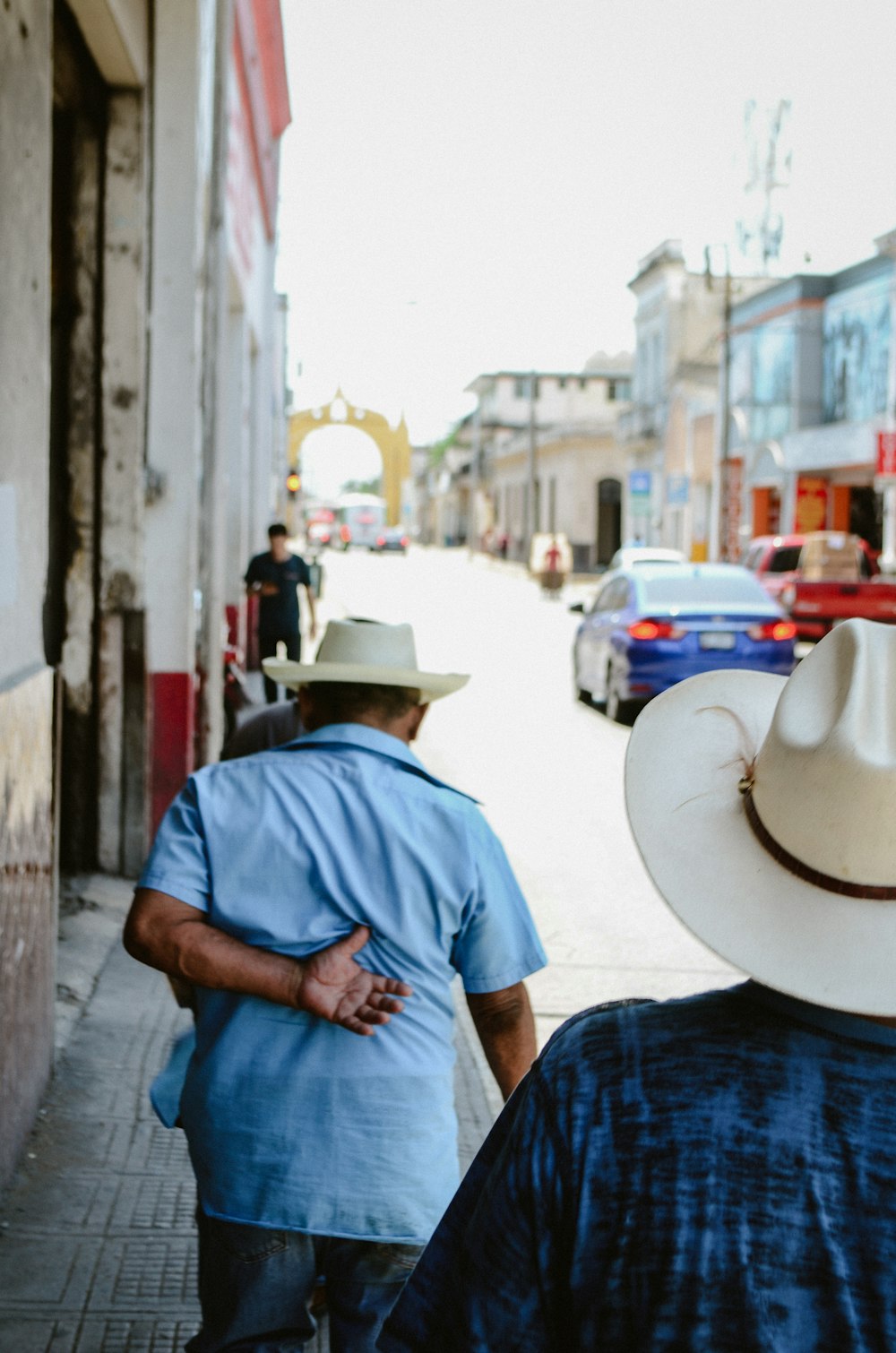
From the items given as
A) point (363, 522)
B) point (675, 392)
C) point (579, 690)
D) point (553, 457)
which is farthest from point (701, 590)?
point (363, 522)

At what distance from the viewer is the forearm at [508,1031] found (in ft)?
9.02

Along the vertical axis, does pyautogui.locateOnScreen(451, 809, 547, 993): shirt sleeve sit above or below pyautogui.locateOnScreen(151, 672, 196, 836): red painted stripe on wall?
above

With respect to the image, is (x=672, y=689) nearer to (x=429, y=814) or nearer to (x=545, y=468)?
(x=429, y=814)

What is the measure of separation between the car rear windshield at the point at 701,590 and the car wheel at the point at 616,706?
90 centimetres

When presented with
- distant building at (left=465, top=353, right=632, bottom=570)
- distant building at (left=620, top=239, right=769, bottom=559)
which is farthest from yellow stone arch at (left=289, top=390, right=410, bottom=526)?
distant building at (left=620, top=239, right=769, bottom=559)

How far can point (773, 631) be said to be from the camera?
47.8 ft

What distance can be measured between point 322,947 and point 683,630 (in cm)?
1227

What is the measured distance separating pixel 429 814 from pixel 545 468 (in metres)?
74.1

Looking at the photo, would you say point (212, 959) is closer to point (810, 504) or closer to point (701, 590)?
point (701, 590)

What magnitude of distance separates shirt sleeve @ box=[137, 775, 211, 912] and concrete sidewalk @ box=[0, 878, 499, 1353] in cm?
147

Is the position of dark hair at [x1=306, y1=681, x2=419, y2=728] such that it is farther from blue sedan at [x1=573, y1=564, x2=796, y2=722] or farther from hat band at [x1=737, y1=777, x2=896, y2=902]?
blue sedan at [x1=573, y1=564, x2=796, y2=722]

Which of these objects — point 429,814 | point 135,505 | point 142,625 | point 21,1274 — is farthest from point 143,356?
point 429,814

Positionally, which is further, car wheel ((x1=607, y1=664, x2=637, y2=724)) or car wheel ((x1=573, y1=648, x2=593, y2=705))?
car wheel ((x1=573, y1=648, x2=593, y2=705))

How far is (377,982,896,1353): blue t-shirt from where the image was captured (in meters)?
1.44
